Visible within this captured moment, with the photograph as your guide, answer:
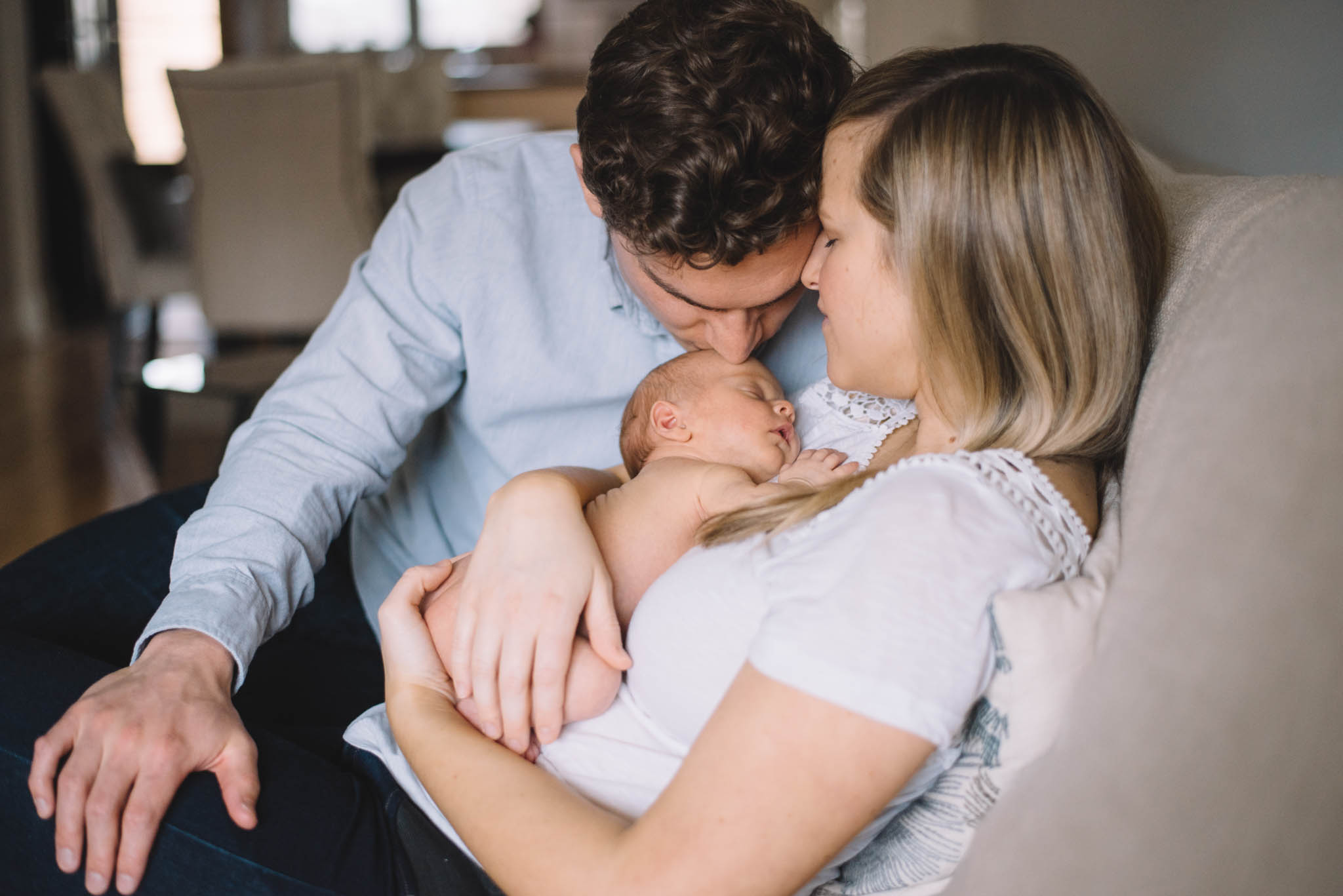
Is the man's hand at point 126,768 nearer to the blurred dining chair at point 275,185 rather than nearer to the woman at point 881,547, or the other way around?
the woman at point 881,547

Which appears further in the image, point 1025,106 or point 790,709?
point 1025,106

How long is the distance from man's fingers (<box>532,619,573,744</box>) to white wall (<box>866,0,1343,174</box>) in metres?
0.98

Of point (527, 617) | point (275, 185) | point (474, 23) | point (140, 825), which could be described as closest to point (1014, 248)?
point (527, 617)

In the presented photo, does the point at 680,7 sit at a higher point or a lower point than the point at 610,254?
higher

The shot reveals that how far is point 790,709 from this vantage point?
0.76 m

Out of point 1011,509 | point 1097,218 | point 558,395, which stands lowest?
point 558,395

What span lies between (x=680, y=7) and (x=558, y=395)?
54cm

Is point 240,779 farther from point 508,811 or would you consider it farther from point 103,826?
point 508,811

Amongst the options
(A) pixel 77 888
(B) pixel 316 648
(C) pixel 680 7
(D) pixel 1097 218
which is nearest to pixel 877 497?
(D) pixel 1097 218

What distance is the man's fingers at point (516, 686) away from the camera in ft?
3.19

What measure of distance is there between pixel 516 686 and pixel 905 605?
0.40m

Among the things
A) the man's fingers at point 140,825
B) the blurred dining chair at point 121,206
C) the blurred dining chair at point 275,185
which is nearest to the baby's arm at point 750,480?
the man's fingers at point 140,825

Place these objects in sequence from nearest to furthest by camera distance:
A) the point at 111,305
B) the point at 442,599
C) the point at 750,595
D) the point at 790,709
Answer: the point at 790,709 < the point at 750,595 < the point at 442,599 < the point at 111,305

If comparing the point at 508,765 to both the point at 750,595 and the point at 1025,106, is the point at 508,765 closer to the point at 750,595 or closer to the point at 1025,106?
the point at 750,595
